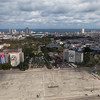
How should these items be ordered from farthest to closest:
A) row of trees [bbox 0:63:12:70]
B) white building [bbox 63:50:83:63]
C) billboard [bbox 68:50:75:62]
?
billboard [bbox 68:50:75:62] → white building [bbox 63:50:83:63] → row of trees [bbox 0:63:12:70]

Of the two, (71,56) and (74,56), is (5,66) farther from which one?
(74,56)

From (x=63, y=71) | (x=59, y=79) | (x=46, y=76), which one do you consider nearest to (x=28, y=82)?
(x=46, y=76)

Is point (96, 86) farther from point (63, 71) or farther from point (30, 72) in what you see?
point (30, 72)

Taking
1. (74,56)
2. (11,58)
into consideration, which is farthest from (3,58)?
(74,56)

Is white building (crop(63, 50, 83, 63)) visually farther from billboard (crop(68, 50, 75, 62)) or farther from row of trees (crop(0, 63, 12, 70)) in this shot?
row of trees (crop(0, 63, 12, 70))

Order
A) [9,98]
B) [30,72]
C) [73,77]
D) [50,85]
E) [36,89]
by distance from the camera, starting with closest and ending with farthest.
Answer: [9,98] < [36,89] < [50,85] < [73,77] < [30,72]

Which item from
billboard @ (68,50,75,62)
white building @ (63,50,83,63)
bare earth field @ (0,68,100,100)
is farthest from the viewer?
billboard @ (68,50,75,62)

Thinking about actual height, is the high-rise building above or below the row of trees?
above

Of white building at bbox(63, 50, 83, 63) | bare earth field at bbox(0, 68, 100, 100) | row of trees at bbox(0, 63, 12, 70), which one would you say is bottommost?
bare earth field at bbox(0, 68, 100, 100)

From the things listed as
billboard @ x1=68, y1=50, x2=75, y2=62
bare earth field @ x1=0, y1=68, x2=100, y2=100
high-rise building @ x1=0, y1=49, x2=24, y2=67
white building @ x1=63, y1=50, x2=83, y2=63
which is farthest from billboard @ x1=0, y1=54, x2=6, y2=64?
billboard @ x1=68, y1=50, x2=75, y2=62
